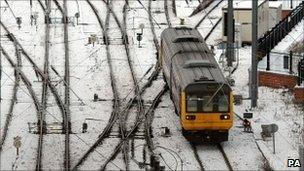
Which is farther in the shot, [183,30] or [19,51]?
[19,51]

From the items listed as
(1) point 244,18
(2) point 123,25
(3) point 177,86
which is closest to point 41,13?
(2) point 123,25

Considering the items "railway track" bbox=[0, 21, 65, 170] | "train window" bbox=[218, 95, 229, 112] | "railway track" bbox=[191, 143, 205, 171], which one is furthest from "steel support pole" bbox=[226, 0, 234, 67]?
"train window" bbox=[218, 95, 229, 112]

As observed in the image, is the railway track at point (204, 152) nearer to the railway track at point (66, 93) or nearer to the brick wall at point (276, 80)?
the railway track at point (66, 93)

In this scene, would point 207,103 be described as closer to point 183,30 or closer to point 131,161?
point 131,161

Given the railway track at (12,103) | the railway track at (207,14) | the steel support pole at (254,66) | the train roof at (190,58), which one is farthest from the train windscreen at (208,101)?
the railway track at (207,14)

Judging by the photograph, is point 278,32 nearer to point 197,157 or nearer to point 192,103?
point 192,103

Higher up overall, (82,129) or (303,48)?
(303,48)

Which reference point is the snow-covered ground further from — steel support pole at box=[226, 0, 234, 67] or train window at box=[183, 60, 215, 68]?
train window at box=[183, 60, 215, 68]
